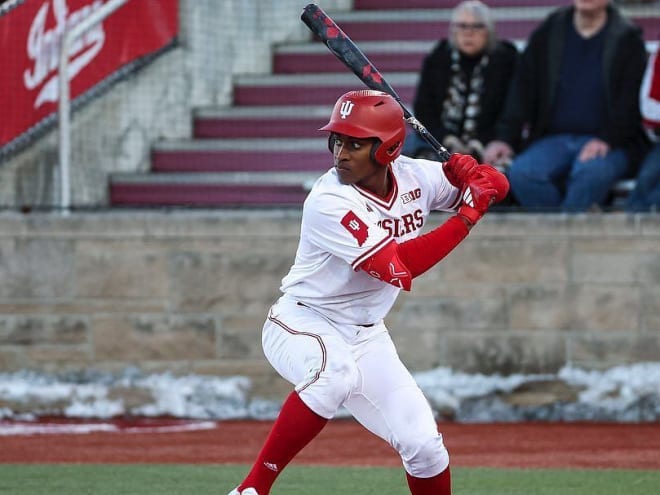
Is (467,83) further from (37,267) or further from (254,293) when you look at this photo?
(37,267)

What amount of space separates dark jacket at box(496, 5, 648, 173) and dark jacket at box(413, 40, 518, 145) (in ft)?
0.42

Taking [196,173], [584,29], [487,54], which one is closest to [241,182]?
[196,173]

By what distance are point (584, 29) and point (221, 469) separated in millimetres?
3374

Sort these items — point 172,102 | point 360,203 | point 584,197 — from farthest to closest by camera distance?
point 172,102 → point 584,197 → point 360,203

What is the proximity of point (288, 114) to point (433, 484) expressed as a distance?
5389mm

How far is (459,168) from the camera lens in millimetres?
4898

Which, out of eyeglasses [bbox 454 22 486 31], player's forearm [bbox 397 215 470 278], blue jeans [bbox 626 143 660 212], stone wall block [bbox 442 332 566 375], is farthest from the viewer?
eyeglasses [bbox 454 22 486 31]

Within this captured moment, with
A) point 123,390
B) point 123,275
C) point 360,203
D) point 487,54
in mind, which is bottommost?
point 123,390

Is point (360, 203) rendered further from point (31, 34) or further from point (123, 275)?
point (31, 34)

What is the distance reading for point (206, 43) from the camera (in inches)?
399

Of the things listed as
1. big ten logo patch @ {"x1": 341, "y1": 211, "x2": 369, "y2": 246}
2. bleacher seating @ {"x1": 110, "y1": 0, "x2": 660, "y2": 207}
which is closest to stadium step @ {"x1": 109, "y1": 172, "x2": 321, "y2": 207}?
bleacher seating @ {"x1": 110, "y1": 0, "x2": 660, "y2": 207}

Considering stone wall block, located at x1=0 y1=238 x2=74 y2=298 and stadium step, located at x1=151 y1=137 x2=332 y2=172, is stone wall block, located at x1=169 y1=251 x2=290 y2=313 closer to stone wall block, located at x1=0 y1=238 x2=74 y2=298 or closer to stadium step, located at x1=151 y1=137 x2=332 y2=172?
stone wall block, located at x1=0 y1=238 x2=74 y2=298

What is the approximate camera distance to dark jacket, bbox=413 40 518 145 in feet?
26.8

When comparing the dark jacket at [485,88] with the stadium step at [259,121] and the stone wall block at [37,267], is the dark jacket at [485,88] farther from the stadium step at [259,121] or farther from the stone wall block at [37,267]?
the stone wall block at [37,267]
